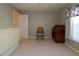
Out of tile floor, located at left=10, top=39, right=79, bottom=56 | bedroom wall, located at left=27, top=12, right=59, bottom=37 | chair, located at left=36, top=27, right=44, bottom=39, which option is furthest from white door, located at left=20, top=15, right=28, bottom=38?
tile floor, located at left=10, top=39, right=79, bottom=56

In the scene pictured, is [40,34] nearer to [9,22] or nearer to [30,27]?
[30,27]

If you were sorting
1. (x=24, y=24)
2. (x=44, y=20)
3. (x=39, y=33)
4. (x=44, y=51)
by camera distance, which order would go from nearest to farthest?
1. (x=44, y=51)
2. (x=24, y=24)
3. (x=39, y=33)
4. (x=44, y=20)

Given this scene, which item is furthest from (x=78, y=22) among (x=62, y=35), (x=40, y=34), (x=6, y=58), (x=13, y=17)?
(x=40, y=34)

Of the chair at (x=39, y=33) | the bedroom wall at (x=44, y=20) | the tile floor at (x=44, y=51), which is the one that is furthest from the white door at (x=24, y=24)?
the tile floor at (x=44, y=51)

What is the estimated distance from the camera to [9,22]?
6410 millimetres

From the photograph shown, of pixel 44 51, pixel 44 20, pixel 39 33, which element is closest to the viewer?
pixel 44 51

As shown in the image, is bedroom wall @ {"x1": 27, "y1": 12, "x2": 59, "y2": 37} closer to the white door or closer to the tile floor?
the white door

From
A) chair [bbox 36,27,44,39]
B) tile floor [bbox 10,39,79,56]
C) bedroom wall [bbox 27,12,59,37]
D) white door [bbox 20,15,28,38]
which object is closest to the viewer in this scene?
tile floor [bbox 10,39,79,56]

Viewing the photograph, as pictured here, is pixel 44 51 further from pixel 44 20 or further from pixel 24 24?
pixel 44 20

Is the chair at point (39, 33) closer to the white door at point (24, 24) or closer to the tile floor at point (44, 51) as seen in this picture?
the white door at point (24, 24)

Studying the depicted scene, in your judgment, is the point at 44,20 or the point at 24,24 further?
the point at 44,20

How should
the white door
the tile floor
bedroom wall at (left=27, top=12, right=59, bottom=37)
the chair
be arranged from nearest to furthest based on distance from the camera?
the tile floor, the white door, the chair, bedroom wall at (left=27, top=12, right=59, bottom=37)

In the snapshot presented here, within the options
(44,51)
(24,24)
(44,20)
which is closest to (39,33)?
(44,20)

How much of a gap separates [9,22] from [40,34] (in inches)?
121
